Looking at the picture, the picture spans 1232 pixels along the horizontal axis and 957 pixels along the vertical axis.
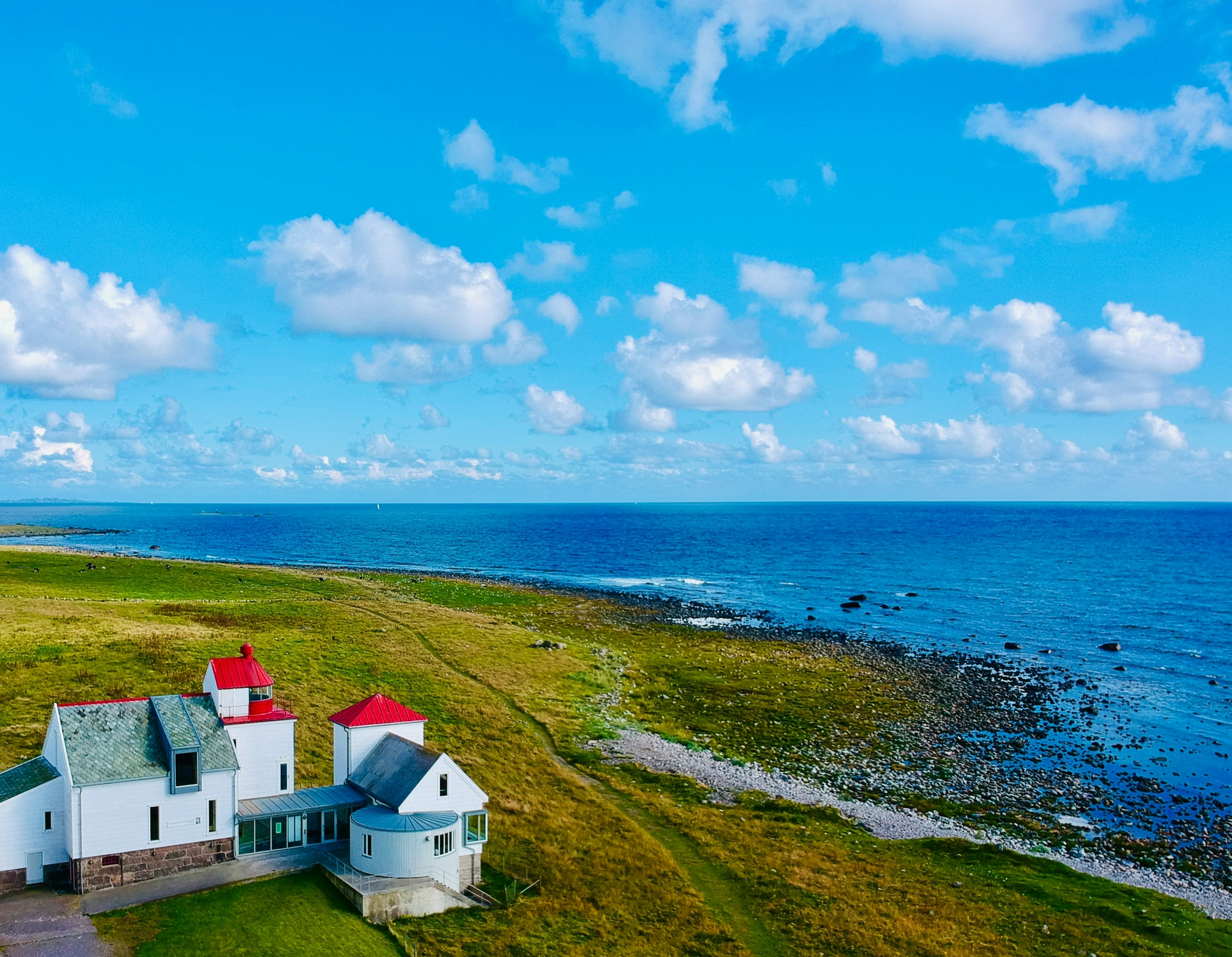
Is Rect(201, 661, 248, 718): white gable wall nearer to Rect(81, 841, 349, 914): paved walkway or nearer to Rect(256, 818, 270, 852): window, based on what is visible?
Rect(256, 818, 270, 852): window

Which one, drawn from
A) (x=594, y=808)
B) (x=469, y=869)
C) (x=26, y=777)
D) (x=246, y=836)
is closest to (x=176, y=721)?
(x=26, y=777)

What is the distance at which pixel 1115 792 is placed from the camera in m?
46.6

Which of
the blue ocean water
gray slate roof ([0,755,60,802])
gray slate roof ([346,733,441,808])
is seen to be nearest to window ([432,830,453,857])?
gray slate roof ([346,733,441,808])

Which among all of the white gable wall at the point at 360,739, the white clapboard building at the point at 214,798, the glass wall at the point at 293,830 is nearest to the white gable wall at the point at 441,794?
the white clapboard building at the point at 214,798

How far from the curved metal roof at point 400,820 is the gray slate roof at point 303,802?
2.02m

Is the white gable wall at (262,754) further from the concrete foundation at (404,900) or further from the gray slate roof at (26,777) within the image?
the gray slate roof at (26,777)

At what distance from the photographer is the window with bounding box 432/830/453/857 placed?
32.2 m

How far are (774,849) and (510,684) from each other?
32.1 m

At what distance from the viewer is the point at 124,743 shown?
32.1 meters

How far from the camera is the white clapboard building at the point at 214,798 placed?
101 feet

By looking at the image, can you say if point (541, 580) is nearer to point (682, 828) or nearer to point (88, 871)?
point (682, 828)

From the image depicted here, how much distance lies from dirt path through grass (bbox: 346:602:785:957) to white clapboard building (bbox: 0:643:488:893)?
9.74 m

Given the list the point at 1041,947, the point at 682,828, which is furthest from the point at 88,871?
the point at 1041,947

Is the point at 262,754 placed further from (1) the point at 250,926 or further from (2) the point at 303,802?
(1) the point at 250,926
